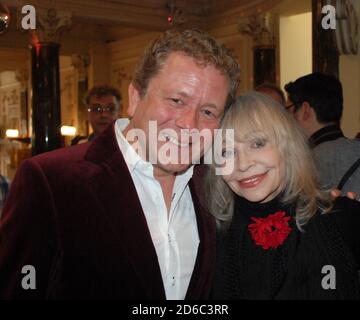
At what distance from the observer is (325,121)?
3.23m

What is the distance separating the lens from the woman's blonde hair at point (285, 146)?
1999mm

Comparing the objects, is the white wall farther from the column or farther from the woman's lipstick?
the woman's lipstick

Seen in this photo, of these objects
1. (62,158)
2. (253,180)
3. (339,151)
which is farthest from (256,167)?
(339,151)

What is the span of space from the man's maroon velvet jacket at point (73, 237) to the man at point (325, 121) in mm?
1473

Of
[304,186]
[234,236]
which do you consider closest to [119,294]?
[234,236]

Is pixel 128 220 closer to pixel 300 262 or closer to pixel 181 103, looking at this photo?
pixel 181 103

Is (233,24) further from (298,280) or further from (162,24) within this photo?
(298,280)

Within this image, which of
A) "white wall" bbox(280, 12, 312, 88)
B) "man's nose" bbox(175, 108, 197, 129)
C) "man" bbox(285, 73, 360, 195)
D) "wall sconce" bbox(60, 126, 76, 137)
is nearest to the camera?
"man's nose" bbox(175, 108, 197, 129)

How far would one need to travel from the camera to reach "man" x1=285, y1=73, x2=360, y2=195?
2.82 m

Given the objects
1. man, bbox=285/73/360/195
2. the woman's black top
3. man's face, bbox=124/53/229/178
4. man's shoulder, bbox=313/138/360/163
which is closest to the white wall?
man, bbox=285/73/360/195

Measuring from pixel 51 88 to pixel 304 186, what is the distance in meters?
7.28

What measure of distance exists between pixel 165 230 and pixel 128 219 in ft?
0.63

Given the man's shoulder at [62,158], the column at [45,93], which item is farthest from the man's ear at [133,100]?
the column at [45,93]

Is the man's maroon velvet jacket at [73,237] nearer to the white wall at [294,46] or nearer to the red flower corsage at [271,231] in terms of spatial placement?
the red flower corsage at [271,231]
